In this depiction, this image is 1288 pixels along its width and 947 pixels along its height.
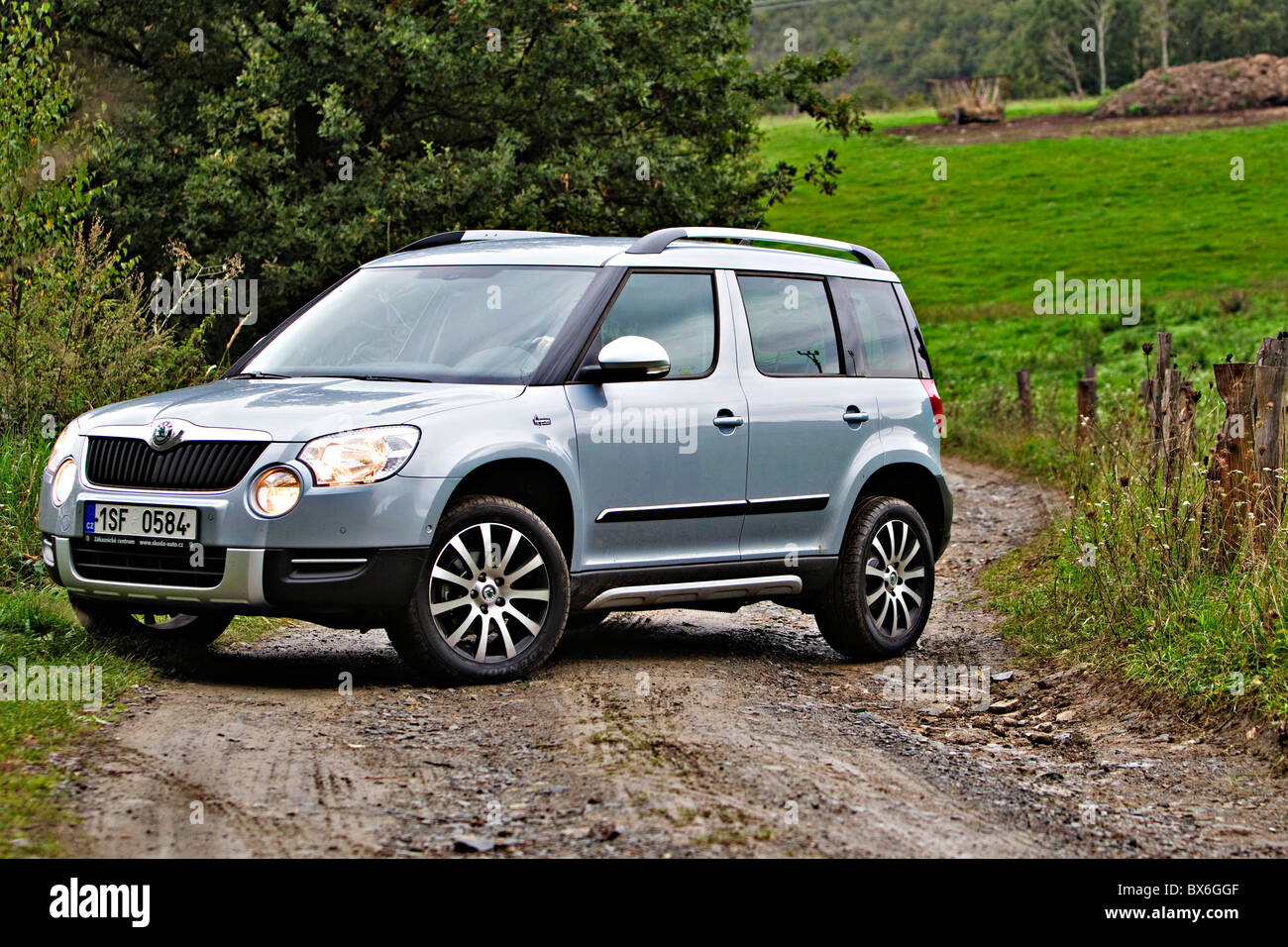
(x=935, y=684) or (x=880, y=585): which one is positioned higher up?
(x=880, y=585)

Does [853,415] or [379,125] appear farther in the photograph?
[379,125]

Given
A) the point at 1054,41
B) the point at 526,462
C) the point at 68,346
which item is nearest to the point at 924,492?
the point at 526,462

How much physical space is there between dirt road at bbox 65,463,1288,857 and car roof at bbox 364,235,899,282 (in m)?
1.95

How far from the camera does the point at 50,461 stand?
7.38 metres

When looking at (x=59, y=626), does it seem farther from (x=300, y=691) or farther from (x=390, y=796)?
(x=390, y=796)

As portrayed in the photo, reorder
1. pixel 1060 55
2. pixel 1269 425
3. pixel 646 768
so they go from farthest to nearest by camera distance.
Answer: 1. pixel 1060 55
2. pixel 1269 425
3. pixel 646 768

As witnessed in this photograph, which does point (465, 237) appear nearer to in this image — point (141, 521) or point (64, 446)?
point (64, 446)

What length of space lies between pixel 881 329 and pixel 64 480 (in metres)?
4.51

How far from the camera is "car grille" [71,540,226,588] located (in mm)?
6723

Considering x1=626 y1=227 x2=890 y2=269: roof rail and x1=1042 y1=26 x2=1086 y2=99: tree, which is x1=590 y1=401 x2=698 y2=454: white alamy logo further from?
x1=1042 y1=26 x2=1086 y2=99: tree

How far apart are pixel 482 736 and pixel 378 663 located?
6.34 feet

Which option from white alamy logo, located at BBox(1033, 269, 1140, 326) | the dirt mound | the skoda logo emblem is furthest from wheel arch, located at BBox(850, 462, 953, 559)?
the dirt mound

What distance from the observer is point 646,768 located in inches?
222
